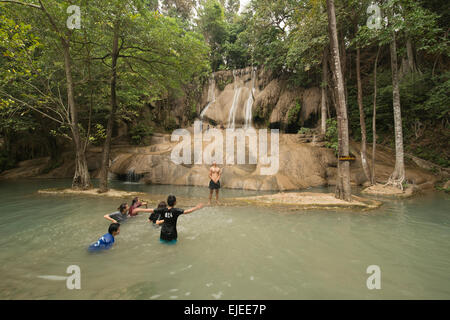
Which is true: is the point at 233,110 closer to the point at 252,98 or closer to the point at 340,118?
the point at 252,98

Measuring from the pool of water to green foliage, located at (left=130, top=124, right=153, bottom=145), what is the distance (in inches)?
587

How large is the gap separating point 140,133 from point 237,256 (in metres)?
19.9

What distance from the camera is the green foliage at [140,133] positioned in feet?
68.9

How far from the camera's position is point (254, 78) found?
77.0ft

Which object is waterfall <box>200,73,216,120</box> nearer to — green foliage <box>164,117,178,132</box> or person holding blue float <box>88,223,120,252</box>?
green foliage <box>164,117,178,132</box>

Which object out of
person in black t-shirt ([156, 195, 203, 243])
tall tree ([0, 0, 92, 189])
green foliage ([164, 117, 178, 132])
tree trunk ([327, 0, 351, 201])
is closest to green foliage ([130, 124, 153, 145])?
green foliage ([164, 117, 178, 132])

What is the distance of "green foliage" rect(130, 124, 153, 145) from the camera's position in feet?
68.9

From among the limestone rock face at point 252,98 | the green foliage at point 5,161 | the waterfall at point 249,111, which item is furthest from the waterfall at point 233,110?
the green foliage at point 5,161

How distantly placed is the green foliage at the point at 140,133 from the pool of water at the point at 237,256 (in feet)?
48.9

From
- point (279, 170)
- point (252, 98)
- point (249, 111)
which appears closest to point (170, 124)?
point (249, 111)

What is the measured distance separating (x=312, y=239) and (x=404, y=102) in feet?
52.9

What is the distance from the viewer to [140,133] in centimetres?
2116

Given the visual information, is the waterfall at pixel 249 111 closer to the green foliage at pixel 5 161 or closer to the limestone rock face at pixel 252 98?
the limestone rock face at pixel 252 98
